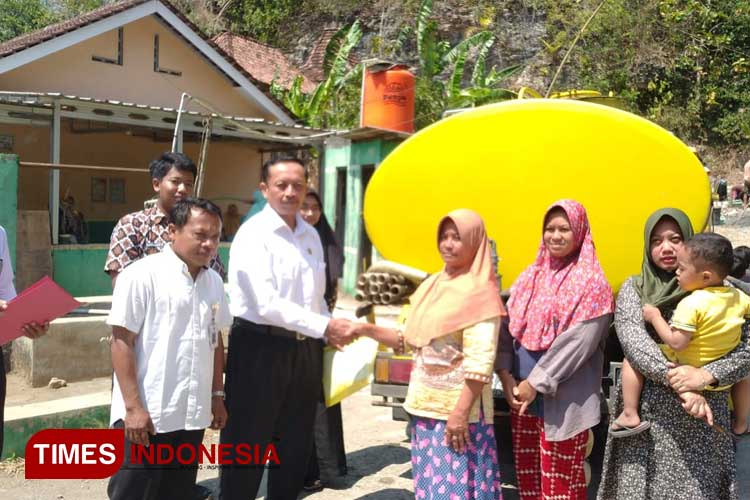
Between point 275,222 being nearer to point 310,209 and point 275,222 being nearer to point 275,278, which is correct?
point 275,278

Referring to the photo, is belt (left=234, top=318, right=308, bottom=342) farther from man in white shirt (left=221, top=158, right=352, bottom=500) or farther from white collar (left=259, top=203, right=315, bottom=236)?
white collar (left=259, top=203, right=315, bottom=236)

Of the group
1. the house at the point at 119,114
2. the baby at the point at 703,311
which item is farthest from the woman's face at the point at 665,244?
the house at the point at 119,114

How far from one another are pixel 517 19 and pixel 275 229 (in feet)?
65.2

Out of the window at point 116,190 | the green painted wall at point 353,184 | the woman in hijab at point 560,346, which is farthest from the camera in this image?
the window at point 116,190

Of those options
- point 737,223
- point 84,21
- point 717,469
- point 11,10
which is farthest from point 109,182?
point 11,10

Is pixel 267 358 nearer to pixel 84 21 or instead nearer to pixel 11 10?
pixel 84 21

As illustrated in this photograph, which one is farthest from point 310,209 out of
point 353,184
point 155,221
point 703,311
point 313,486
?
point 353,184

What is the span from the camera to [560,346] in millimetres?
2686

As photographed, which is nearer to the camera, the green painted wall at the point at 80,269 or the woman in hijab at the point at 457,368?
the woman in hijab at the point at 457,368

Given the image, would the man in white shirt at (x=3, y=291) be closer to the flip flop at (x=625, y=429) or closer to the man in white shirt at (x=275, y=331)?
the man in white shirt at (x=275, y=331)

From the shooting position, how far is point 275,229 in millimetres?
2859

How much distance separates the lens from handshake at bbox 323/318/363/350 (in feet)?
9.18

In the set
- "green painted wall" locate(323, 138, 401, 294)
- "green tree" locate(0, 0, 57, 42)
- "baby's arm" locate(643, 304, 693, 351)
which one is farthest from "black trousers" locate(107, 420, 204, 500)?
"green tree" locate(0, 0, 57, 42)

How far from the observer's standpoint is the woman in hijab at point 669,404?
2.61m
